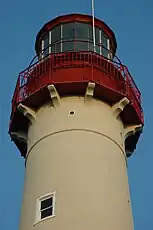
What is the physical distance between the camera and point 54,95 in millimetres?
25141

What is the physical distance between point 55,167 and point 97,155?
1.57 metres

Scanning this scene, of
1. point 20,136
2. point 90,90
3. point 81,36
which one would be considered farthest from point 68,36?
point 20,136

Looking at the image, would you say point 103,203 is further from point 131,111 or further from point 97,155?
point 131,111

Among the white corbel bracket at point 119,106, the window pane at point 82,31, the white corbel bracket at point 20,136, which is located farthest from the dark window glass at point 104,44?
the white corbel bracket at point 20,136

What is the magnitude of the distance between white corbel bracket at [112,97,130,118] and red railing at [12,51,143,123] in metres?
0.27

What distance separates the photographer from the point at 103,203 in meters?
22.5

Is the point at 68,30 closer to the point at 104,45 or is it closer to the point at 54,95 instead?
the point at 104,45

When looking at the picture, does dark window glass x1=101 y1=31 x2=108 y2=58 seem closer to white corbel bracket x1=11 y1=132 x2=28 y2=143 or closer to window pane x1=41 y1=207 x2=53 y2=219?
white corbel bracket x1=11 y1=132 x2=28 y2=143

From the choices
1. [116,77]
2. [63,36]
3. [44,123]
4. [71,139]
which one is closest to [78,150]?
[71,139]

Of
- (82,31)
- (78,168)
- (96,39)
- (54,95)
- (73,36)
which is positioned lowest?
(78,168)

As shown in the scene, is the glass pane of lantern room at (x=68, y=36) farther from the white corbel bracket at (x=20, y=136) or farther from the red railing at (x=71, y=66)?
the white corbel bracket at (x=20, y=136)

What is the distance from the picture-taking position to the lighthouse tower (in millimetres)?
22531

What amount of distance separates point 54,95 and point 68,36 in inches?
153

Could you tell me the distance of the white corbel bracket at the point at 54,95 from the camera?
25.1 meters
